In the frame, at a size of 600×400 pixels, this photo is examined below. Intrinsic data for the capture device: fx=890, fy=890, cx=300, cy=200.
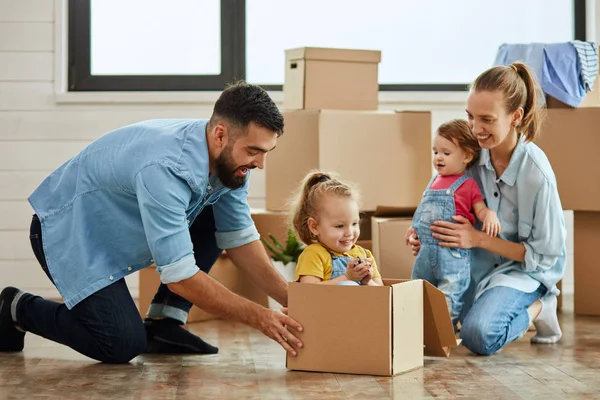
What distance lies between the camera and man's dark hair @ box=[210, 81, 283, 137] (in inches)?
82.4

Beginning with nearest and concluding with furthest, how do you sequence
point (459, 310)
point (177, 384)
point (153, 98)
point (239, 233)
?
1. point (177, 384)
2. point (239, 233)
3. point (459, 310)
4. point (153, 98)

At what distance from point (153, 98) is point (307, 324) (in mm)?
2004

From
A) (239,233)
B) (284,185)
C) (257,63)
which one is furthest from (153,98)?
(239,233)

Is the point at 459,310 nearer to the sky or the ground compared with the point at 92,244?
nearer to the ground

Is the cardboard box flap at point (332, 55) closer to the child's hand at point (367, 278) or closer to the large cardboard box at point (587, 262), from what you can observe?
the large cardboard box at point (587, 262)

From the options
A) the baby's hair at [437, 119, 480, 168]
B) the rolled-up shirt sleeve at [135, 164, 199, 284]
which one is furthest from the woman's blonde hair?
the rolled-up shirt sleeve at [135, 164, 199, 284]

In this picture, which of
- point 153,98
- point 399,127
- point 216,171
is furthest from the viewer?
point 153,98

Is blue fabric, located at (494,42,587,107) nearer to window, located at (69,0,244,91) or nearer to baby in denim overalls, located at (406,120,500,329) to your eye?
baby in denim overalls, located at (406,120,500,329)

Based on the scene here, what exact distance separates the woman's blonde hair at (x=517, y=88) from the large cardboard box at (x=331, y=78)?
0.85 m

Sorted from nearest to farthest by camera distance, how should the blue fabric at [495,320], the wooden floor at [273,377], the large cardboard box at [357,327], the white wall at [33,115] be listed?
the wooden floor at [273,377], the large cardboard box at [357,327], the blue fabric at [495,320], the white wall at [33,115]

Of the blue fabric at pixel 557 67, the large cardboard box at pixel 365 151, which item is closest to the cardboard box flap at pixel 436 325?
the large cardboard box at pixel 365 151

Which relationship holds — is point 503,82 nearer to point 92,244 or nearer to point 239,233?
point 239,233

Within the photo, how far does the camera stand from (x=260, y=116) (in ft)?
6.87

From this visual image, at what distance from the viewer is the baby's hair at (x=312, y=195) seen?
92.0 inches
